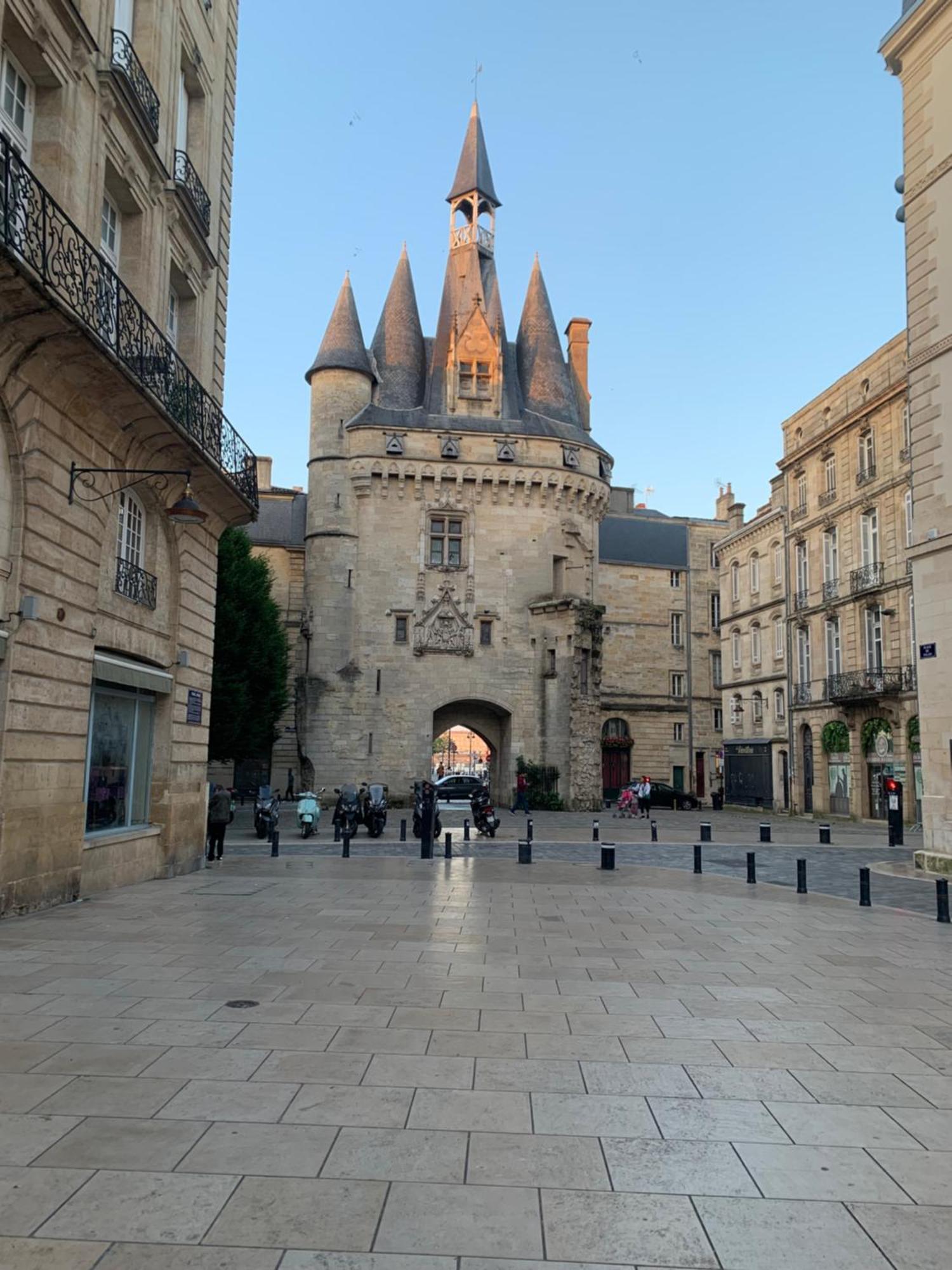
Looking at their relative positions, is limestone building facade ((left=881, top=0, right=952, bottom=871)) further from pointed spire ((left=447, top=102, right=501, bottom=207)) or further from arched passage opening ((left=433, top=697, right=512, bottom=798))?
pointed spire ((left=447, top=102, right=501, bottom=207))

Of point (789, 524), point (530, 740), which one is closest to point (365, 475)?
point (530, 740)

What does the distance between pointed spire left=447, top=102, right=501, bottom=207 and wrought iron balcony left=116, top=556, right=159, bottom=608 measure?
3519 cm

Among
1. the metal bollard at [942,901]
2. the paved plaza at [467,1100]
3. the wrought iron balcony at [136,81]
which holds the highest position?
the wrought iron balcony at [136,81]

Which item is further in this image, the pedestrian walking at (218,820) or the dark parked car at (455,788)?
the dark parked car at (455,788)

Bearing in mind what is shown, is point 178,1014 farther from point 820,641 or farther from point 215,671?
point 820,641

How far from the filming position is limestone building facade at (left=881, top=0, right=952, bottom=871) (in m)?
15.0

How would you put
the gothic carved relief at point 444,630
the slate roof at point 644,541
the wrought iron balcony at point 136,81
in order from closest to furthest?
1. the wrought iron balcony at point 136,81
2. the gothic carved relief at point 444,630
3. the slate roof at point 644,541

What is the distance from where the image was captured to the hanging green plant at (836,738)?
→ 104 ft

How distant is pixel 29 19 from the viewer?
30.3 feet

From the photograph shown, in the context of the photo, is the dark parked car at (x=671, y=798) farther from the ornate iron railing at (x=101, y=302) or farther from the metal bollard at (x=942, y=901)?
the ornate iron railing at (x=101, y=302)

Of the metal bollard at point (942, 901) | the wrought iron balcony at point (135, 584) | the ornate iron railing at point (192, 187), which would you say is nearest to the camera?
the metal bollard at point (942, 901)

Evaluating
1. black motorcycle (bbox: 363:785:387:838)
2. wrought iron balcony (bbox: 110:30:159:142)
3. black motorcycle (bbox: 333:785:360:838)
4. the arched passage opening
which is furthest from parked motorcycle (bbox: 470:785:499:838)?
wrought iron balcony (bbox: 110:30:159:142)

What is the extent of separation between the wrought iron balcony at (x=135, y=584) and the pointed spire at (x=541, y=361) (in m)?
29.3

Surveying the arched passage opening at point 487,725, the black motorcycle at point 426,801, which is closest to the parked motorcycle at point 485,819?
the black motorcycle at point 426,801
